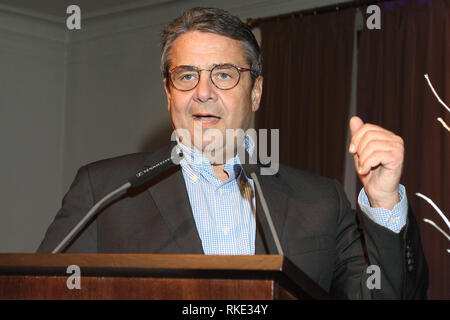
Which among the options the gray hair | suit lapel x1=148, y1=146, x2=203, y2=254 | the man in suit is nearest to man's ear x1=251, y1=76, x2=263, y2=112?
the man in suit

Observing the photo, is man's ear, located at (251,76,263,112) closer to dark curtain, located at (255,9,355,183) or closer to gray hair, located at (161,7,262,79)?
gray hair, located at (161,7,262,79)

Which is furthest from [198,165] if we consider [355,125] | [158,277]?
[158,277]

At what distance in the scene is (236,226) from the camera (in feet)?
6.81

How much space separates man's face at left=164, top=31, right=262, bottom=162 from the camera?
2.11 metres

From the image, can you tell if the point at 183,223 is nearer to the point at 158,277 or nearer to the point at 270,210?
the point at 270,210

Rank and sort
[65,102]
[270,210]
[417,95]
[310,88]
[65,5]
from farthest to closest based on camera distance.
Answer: [65,102] → [65,5] → [310,88] → [417,95] → [270,210]

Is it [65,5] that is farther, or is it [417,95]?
[65,5]

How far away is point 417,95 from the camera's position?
4387 millimetres

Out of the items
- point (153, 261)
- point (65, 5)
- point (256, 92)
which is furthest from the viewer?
point (65, 5)

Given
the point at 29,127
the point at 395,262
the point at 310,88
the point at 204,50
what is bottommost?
the point at 395,262

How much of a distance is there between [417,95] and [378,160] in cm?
304

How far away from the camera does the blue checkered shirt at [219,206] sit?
6.71ft

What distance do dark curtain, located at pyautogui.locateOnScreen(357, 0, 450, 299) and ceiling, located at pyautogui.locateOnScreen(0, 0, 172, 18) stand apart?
1.99m

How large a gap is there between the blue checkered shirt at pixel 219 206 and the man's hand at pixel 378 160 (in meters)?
0.53
